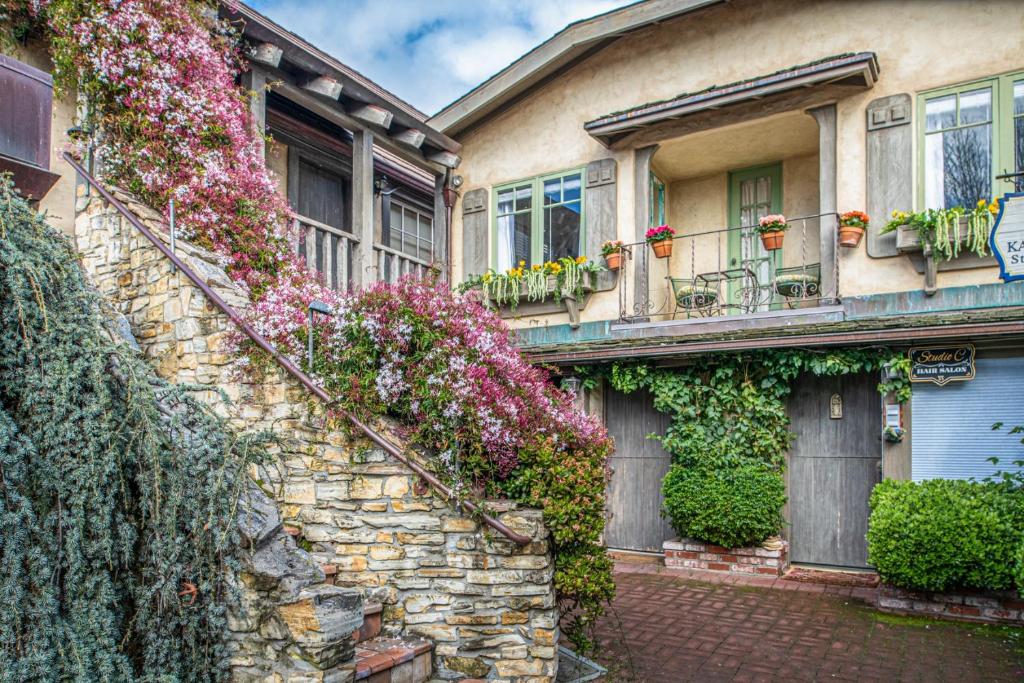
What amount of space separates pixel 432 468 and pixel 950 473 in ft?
18.3

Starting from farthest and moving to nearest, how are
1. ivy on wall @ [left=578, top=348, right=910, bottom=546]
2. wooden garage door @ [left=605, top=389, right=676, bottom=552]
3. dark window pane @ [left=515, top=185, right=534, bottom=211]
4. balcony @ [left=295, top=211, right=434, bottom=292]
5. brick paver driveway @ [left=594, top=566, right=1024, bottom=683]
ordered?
dark window pane @ [left=515, top=185, right=534, bottom=211], wooden garage door @ [left=605, top=389, right=676, bottom=552], balcony @ [left=295, top=211, right=434, bottom=292], ivy on wall @ [left=578, top=348, right=910, bottom=546], brick paver driveway @ [left=594, top=566, right=1024, bottom=683]

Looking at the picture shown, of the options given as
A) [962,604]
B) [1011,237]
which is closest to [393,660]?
[1011,237]

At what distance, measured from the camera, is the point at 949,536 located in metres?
5.90

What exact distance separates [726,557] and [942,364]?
300cm

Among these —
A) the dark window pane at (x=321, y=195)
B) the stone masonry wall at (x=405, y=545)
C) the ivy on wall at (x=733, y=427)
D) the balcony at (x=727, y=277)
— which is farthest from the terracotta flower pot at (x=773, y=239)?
the dark window pane at (x=321, y=195)

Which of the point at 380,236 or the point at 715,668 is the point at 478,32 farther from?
the point at 715,668

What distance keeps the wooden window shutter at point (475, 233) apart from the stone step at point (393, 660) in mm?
6842

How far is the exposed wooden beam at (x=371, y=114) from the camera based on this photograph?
814 centimetres

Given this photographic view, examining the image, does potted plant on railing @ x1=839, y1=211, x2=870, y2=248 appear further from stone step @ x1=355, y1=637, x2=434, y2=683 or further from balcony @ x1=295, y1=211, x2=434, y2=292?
stone step @ x1=355, y1=637, x2=434, y2=683

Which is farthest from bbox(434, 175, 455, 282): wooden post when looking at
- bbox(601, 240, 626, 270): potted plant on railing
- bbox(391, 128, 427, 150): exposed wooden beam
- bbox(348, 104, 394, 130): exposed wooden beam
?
bbox(601, 240, 626, 270): potted plant on railing

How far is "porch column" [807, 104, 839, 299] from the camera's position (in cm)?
782

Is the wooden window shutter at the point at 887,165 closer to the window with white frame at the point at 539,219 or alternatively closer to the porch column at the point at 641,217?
the porch column at the point at 641,217

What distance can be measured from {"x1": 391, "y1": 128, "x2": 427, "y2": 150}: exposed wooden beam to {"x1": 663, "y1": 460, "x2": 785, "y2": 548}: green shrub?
5477 millimetres

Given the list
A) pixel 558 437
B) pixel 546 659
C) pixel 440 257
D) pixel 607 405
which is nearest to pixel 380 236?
pixel 440 257
